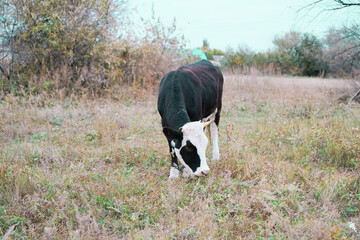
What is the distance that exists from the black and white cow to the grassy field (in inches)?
13.3

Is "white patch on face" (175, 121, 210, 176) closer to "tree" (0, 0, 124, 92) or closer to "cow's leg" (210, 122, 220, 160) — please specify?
"cow's leg" (210, 122, 220, 160)

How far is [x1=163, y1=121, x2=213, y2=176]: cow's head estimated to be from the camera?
411cm

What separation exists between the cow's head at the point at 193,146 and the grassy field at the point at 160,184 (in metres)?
0.24

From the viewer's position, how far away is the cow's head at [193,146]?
4109mm

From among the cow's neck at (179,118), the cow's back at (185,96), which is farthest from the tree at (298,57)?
the cow's neck at (179,118)

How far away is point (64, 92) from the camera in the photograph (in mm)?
9953

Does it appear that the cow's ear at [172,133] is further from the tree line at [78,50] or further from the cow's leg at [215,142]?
the tree line at [78,50]

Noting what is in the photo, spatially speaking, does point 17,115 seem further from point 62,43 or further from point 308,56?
point 308,56

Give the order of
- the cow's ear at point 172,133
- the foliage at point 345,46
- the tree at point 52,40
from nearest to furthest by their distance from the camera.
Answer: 1. the cow's ear at point 172,133
2. the foliage at point 345,46
3. the tree at point 52,40

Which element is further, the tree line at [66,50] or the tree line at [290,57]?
the tree line at [290,57]

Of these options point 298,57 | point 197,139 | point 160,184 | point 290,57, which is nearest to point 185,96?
point 197,139

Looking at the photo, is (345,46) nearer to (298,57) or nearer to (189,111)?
(189,111)

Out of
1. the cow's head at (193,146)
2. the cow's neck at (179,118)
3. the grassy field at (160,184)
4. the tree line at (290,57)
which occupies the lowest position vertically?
the grassy field at (160,184)

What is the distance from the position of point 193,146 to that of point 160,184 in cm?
84
